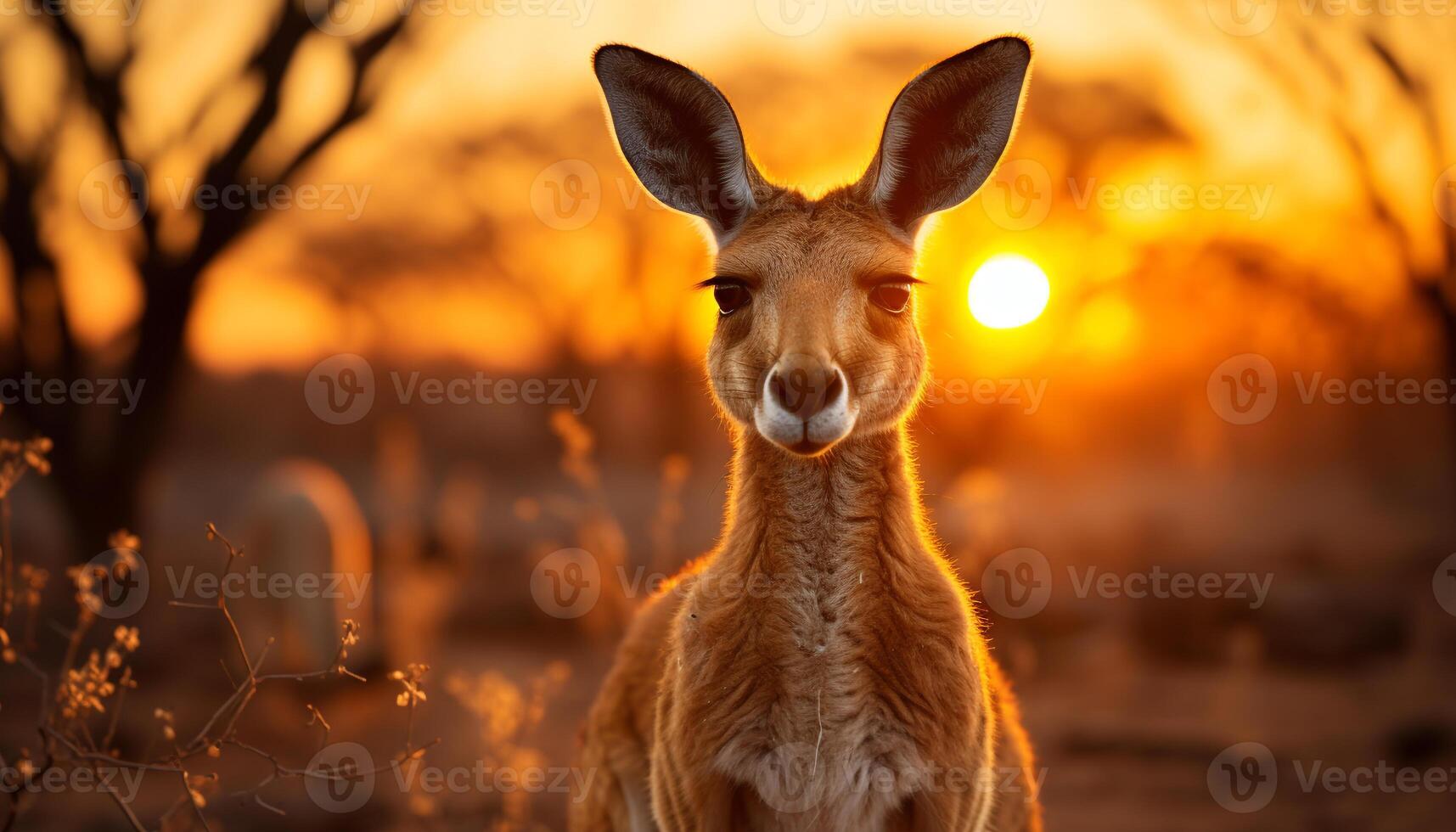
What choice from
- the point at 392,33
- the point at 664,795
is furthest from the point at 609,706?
the point at 392,33

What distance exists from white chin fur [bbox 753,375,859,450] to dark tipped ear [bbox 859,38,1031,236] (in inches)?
40.3

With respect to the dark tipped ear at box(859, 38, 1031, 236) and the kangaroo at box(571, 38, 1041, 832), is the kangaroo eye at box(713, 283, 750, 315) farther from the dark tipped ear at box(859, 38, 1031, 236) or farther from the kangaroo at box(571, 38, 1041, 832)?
the dark tipped ear at box(859, 38, 1031, 236)

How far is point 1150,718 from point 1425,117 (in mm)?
8336

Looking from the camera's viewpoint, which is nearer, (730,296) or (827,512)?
(827,512)

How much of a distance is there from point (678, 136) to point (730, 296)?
0.62 meters

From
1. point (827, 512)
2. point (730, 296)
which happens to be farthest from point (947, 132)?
point (827, 512)

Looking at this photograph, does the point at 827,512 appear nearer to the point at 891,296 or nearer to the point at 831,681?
the point at 831,681

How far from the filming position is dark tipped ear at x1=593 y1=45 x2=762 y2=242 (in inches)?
156

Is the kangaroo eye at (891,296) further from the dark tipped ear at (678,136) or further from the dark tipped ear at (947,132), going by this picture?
the dark tipped ear at (678,136)

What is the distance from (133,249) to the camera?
453 inches

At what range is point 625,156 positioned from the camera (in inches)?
165

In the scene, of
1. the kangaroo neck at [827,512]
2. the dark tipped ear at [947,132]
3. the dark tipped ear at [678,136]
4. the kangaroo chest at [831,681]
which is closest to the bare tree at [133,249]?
the dark tipped ear at [678,136]

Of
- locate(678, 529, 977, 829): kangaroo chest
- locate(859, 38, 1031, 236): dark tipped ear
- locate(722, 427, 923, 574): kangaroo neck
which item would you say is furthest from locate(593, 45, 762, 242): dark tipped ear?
locate(678, 529, 977, 829): kangaroo chest

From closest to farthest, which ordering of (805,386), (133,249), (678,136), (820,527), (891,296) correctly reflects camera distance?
1. (805,386)
2. (820,527)
3. (891,296)
4. (678,136)
5. (133,249)
